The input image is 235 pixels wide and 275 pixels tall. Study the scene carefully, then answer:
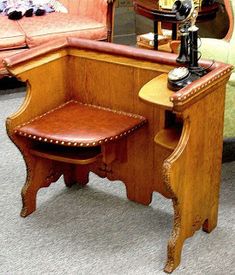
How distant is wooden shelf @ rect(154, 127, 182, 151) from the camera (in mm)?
2195

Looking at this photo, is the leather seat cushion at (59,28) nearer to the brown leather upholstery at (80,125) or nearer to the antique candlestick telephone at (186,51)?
the brown leather upholstery at (80,125)

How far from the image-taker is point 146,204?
2643 mm

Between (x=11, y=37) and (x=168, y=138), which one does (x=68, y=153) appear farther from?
(x=11, y=37)

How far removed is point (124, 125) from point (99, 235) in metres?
0.53

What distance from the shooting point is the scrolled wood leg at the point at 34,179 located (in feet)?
8.24

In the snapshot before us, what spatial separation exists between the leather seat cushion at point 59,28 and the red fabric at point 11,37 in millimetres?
43

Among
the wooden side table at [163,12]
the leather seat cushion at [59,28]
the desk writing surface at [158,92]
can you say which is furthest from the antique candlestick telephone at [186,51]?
the leather seat cushion at [59,28]

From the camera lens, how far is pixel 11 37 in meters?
3.88

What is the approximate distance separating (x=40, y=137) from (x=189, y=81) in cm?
69

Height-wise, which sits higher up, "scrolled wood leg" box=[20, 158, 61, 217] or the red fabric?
the red fabric

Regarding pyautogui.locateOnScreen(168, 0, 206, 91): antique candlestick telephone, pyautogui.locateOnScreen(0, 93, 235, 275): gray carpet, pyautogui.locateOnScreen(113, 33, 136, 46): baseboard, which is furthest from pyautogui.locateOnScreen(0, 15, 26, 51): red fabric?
pyautogui.locateOnScreen(168, 0, 206, 91): antique candlestick telephone

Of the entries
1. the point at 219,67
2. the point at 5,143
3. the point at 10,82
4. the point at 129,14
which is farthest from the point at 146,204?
the point at 129,14

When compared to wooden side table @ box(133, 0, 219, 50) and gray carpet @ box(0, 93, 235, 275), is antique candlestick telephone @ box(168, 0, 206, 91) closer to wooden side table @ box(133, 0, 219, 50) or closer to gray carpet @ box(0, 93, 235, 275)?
gray carpet @ box(0, 93, 235, 275)

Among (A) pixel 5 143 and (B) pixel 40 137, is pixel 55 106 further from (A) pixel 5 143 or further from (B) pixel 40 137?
(A) pixel 5 143
